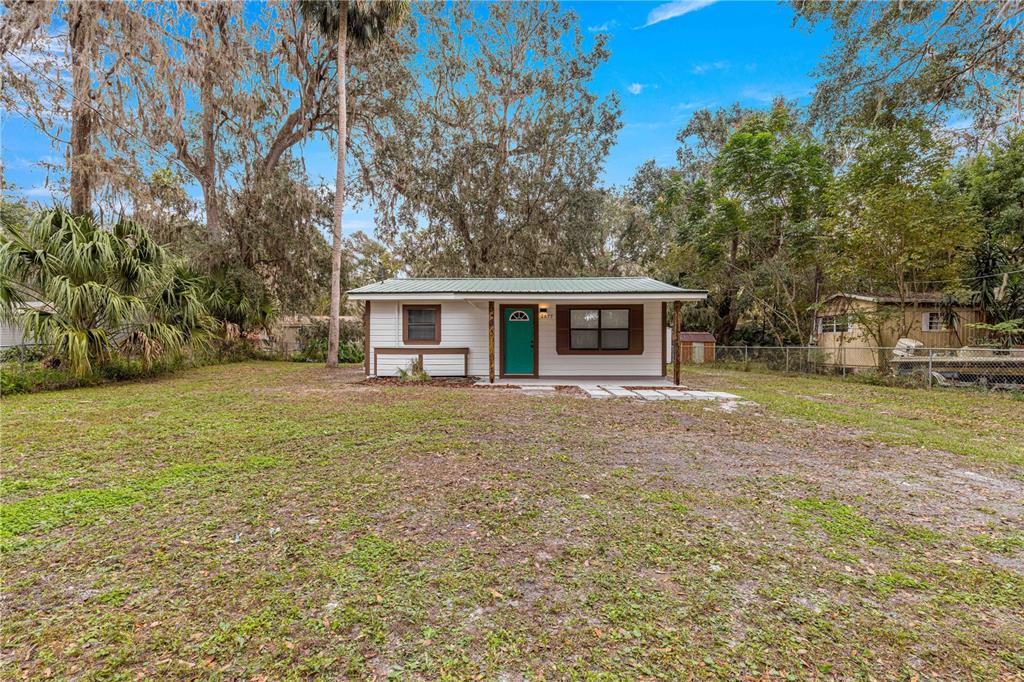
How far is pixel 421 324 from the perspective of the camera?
11.1 meters

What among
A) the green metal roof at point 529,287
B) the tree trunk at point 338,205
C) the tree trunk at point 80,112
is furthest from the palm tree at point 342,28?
the tree trunk at point 80,112

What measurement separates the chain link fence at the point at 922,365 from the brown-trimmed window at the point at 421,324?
11.4 metres

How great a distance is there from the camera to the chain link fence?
31.1 feet

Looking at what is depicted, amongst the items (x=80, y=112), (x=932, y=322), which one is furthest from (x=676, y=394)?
(x=80, y=112)

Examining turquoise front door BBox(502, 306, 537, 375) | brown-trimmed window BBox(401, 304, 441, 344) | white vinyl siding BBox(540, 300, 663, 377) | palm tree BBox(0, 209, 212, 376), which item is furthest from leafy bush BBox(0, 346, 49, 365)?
white vinyl siding BBox(540, 300, 663, 377)

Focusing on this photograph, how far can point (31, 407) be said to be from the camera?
6.47 meters

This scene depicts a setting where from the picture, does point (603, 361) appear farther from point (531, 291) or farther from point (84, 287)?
point (84, 287)

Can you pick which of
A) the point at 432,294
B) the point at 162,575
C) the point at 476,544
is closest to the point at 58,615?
the point at 162,575

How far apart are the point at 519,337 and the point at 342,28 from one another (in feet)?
39.1

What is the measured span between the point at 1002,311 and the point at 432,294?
668 inches

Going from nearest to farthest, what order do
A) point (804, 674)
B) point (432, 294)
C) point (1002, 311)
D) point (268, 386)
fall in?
point (804, 674)
point (268, 386)
point (432, 294)
point (1002, 311)

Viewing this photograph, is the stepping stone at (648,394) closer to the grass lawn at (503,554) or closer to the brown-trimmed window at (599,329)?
the brown-trimmed window at (599,329)

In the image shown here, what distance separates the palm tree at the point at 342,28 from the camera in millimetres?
13297

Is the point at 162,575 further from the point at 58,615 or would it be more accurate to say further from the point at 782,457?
the point at 782,457
